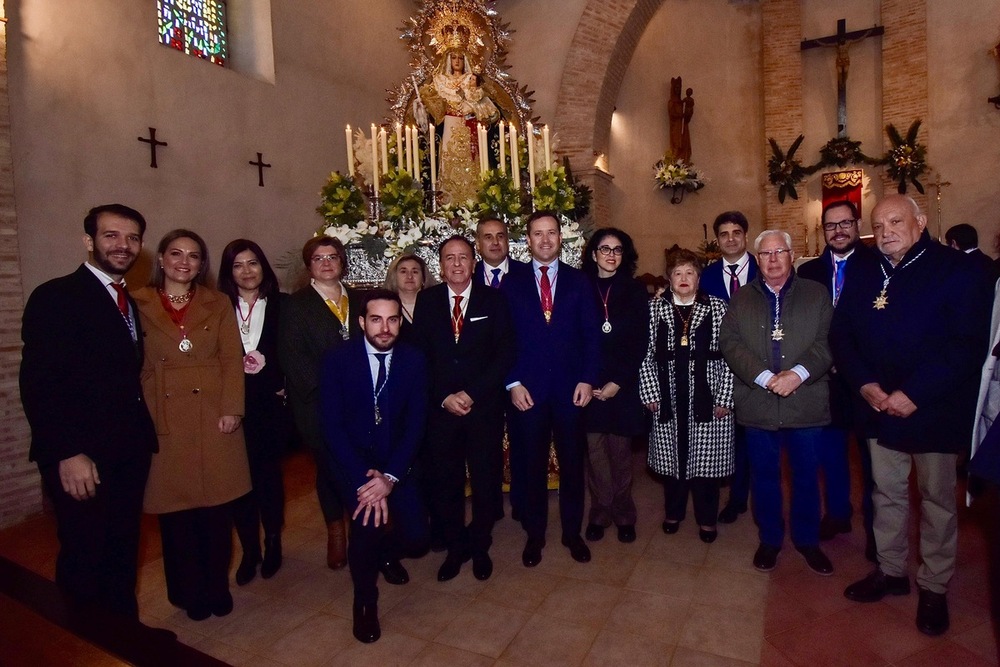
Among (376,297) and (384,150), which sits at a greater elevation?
(384,150)

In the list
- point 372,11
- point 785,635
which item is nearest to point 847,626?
point 785,635

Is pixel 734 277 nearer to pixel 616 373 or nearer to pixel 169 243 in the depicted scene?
pixel 616 373

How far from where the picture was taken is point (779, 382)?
3025 mm

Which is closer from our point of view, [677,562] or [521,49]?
[677,562]

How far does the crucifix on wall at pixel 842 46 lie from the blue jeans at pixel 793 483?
940 centimetres

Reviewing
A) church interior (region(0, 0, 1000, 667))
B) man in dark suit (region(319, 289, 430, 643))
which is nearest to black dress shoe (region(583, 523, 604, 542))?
church interior (region(0, 0, 1000, 667))

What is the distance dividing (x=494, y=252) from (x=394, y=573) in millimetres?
1852

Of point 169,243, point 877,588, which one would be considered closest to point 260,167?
point 169,243

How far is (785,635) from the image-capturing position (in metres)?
2.64

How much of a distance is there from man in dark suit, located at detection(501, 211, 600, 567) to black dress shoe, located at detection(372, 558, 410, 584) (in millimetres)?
652

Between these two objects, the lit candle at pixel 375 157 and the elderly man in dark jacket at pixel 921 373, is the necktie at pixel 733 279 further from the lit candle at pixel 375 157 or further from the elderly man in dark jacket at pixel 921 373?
the lit candle at pixel 375 157

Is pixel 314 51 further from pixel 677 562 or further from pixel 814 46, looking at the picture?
pixel 814 46

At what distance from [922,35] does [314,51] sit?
9368mm

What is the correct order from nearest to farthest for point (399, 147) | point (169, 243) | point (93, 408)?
point (93, 408), point (169, 243), point (399, 147)
